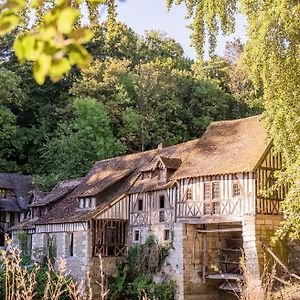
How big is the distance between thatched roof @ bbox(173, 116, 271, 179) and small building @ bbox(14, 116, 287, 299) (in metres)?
0.05

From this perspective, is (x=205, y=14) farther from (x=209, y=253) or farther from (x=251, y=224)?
(x=209, y=253)

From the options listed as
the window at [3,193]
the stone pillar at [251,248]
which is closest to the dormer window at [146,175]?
the stone pillar at [251,248]

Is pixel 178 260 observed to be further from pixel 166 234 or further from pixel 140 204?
pixel 140 204

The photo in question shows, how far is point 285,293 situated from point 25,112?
30.4 metres

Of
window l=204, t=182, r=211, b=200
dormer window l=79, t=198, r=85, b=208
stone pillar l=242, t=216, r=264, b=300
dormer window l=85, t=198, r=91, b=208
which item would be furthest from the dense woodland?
stone pillar l=242, t=216, r=264, b=300

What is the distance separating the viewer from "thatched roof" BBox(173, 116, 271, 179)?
1998cm

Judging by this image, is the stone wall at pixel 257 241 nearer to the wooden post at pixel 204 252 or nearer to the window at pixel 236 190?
the window at pixel 236 190

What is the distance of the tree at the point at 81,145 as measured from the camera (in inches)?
1378

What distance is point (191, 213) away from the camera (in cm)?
2145

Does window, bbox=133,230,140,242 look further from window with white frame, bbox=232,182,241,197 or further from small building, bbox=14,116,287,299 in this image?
window with white frame, bbox=232,182,241,197

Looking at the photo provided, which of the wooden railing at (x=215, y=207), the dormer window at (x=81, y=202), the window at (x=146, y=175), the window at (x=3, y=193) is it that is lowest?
the wooden railing at (x=215, y=207)

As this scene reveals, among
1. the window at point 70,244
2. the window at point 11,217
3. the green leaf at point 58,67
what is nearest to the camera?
the green leaf at point 58,67

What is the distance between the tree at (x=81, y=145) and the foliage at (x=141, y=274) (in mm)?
12038

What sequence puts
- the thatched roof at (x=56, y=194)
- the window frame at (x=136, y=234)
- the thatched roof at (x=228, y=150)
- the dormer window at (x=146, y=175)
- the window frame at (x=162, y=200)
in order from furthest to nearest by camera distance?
1. the thatched roof at (x=56, y=194)
2. the dormer window at (x=146, y=175)
3. the window frame at (x=136, y=234)
4. the window frame at (x=162, y=200)
5. the thatched roof at (x=228, y=150)
